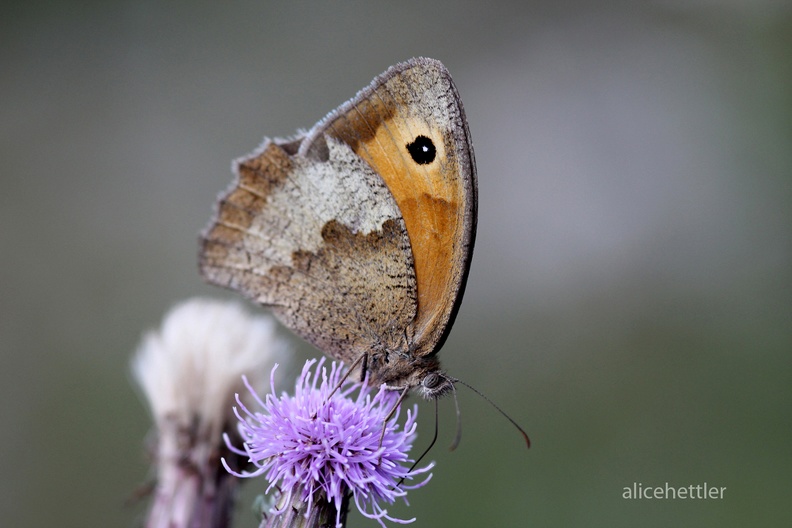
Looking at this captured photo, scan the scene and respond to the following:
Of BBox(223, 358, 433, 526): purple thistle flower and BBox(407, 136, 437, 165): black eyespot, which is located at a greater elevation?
BBox(407, 136, 437, 165): black eyespot

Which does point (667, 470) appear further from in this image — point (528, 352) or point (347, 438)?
point (347, 438)

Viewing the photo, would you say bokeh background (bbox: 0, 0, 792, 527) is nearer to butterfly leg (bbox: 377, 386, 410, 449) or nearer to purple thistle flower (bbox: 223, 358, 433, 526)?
butterfly leg (bbox: 377, 386, 410, 449)

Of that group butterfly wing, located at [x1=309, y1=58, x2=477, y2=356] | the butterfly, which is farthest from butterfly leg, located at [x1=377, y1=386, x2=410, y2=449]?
butterfly wing, located at [x1=309, y1=58, x2=477, y2=356]

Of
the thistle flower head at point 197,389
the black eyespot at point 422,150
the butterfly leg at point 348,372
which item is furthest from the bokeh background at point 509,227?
the black eyespot at point 422,150

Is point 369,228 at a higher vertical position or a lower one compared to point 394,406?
higher

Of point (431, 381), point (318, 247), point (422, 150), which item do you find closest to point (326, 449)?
point (431, 381)

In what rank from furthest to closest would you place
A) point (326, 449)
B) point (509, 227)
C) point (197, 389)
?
point (509, 227), point (197, 389), point (326, 449)

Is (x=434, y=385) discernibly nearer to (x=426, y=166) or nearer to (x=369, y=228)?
(x=369, y=228)

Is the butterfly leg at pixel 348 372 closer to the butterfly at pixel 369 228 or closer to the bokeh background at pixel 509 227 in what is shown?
the butterfly at pixel 369 228
